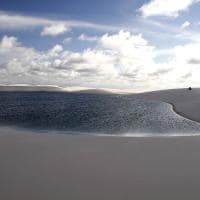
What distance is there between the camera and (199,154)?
51.6 feet

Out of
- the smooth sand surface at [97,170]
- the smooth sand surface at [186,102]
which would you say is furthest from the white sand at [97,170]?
the smooth sand surface at [186,102]

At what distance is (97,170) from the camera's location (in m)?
12.2

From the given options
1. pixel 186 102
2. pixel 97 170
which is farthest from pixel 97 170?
pixel 186 102

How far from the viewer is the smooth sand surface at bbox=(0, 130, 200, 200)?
9.98 meters

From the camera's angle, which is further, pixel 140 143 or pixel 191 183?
pixel 140 143

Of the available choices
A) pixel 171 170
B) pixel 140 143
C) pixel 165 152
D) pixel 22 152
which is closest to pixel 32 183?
pixel 22 152

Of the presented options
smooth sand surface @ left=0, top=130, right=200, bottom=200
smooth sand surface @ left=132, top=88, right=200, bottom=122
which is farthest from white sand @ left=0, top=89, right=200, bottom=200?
smooth sand surface @ left=132, top=88, right=200, bottom=122

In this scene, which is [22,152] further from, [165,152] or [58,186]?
[165,152]

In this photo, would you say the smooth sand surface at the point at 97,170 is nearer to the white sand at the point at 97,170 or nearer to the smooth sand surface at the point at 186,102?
the white sand at the point at 97,170

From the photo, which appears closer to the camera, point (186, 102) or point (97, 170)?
point (97, 170)

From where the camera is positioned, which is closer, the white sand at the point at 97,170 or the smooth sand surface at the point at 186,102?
the white sand at the point at 97,170

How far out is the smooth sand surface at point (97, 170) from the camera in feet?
32.8

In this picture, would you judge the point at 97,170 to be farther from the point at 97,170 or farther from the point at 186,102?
the point at 186,102

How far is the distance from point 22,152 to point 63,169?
3635 mm
